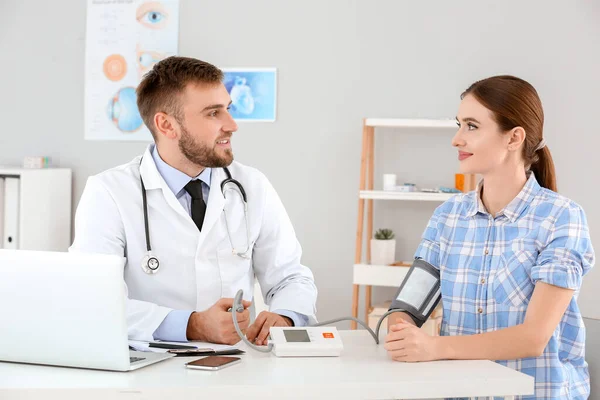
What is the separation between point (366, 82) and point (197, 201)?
1921 millimetres

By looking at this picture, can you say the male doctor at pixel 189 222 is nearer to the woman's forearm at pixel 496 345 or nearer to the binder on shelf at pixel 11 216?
the woman's forearm at pixel 496 345

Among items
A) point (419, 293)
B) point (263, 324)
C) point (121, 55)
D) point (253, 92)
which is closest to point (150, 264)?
point (263, 324)

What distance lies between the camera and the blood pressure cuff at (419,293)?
5.81 ft

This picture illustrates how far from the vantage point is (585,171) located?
362 cm

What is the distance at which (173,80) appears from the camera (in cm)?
220

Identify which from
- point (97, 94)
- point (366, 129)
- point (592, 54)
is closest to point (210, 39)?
point (97, 94)

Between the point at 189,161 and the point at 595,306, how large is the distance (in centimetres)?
233

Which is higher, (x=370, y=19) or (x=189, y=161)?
(x=370, y=19)

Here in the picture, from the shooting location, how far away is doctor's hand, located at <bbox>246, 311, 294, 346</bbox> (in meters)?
1.77

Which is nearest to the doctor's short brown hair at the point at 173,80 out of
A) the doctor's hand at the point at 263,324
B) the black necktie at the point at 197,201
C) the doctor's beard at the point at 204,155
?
the doctor's beard at the point at 204,155

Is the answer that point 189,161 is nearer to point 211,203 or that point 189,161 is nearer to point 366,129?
point 211,203

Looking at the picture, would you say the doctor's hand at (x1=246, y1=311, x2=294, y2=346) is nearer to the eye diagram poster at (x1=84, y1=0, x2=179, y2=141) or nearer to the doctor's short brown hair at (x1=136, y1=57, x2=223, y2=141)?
the doctor's short brown hair at (x1=136, y1=57, x2=223, y2=141)

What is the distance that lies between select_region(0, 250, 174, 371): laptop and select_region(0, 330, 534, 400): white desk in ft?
0.13

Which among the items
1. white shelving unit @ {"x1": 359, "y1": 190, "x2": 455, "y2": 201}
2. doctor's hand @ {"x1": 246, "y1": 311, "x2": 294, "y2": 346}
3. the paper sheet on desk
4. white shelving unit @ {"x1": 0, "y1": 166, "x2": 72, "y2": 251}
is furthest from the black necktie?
white shelving unit @ {"x1": 0, "y1": 166, "x2": 72, "y2": 251}
